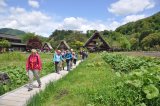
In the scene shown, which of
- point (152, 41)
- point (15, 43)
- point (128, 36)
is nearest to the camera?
point (152, 41)

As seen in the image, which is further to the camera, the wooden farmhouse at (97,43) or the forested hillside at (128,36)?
the forested hillside at (128,36)

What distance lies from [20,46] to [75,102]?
99769mm

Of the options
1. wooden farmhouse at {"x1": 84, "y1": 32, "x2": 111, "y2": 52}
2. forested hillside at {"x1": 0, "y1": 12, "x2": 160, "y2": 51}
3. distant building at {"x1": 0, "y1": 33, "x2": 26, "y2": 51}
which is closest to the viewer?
wooden farmhouse at {"x1": 84, "y1": 32, "x2": 111, "y2": 52}

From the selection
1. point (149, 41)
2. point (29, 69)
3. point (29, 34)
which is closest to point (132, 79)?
point (29, 69)

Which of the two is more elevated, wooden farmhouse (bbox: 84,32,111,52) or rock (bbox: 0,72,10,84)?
wooden farmhouse (bbox: 84,32,111,52)

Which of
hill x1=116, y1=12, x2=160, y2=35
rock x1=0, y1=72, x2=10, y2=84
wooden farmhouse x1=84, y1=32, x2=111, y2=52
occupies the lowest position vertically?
rock x1=0, y1=72, x2=10, y2=84

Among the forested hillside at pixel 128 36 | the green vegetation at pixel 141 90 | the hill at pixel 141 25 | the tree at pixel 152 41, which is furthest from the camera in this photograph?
the hill at pixel 141 25

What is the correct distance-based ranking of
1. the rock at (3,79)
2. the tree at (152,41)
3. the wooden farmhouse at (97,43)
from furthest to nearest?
the tree at (152,41) < the wooden farmhouse at (97,43) < the rock at (3,79)

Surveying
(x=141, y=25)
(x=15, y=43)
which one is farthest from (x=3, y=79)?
(x=141, y=25)

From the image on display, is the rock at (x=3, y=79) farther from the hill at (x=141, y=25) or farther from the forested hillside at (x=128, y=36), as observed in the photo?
the hill at (x=141, y=25)

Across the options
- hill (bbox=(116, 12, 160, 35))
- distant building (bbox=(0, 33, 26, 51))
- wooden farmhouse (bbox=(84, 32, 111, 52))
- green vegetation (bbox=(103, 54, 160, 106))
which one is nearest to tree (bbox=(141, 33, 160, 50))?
wooden farmhouse (bbox=(84, 32, 111, 52))

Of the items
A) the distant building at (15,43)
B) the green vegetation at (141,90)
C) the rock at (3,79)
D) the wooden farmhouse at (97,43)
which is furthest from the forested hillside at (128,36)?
the green vegetation at (141,90)

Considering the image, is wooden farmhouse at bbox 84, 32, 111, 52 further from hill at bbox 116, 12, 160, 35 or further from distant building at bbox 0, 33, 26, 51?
hill at bbox 116, 12, 160, 35

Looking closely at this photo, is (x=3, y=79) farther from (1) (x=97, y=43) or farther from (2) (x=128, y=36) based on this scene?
(2) (x=128, y=36)
